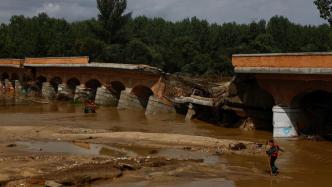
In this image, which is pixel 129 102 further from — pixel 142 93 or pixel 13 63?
pixel 13 63

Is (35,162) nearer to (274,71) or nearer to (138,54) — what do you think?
(274,71)

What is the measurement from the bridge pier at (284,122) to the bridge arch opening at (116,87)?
71.4ft

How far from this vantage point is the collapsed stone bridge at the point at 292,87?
934 inches

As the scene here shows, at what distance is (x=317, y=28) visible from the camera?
8488 cm

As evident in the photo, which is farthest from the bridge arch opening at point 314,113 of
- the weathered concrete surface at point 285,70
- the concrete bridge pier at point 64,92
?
the concrete bridge pier at point 64,92

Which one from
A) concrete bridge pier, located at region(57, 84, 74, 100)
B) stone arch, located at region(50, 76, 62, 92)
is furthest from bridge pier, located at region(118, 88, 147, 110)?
stone arch, located at region(50, 76, 62, 92)

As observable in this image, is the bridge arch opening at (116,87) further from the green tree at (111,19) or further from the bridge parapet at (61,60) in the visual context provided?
the green tree at (111,19)

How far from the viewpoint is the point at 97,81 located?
50812 mm

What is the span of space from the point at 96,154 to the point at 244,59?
10505mm

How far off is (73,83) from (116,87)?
297 inches

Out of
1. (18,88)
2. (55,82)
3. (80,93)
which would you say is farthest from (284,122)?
(18,88)

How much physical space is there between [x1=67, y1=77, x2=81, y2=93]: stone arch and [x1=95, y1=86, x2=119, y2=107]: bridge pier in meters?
6.99

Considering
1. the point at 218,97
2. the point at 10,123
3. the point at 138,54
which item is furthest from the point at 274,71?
the point at 138,54

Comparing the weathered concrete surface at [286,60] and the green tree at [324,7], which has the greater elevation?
the green tree at [324,7]
